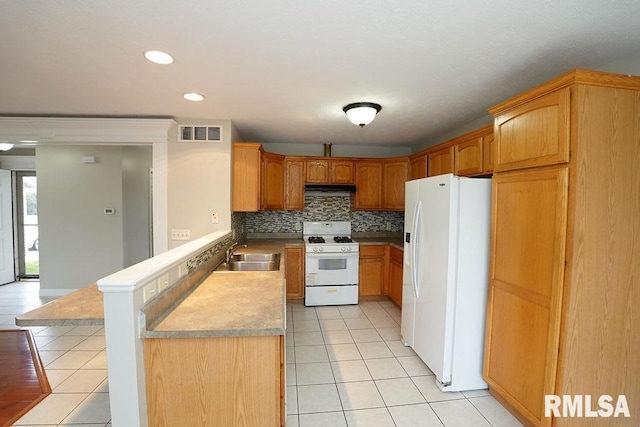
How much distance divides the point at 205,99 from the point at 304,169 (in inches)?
72.6

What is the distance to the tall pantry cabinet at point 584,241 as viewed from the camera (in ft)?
4.63

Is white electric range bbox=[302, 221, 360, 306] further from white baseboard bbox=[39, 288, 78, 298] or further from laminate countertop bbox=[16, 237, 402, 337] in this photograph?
white baseboard bbox=[39, 288, 78, 298]

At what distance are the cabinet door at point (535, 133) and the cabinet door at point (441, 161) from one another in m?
1.03

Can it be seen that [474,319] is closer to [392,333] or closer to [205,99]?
[392,333]

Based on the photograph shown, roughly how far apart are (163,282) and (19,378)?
1922 millimetres

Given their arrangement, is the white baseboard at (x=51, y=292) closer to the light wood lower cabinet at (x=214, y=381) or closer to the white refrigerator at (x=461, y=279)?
the light wood lower cabinet at (x=214, y=381)

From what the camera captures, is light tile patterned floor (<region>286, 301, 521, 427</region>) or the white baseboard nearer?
light tile patterned floor (<region>286, 301, 521, 427</region>)

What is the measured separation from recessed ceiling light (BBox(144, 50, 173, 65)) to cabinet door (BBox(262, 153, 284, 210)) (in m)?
1.80

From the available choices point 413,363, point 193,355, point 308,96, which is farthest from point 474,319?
point 308,96

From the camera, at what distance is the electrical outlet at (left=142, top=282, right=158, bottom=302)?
1.27 metres

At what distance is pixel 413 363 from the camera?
2.45 meters

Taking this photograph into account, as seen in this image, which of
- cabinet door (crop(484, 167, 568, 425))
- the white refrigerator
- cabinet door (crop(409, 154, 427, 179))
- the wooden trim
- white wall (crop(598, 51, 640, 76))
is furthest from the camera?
cabinet door (crop(409, 154, 427, 179))

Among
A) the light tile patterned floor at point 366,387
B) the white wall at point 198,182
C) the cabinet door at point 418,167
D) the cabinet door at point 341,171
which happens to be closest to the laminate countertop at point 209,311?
the light tile patterned floor at point 366,387

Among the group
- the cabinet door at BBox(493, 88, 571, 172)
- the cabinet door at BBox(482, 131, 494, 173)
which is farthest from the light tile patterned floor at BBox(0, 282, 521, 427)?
the cabinet door at BBox(482, 131, 494, 173)
